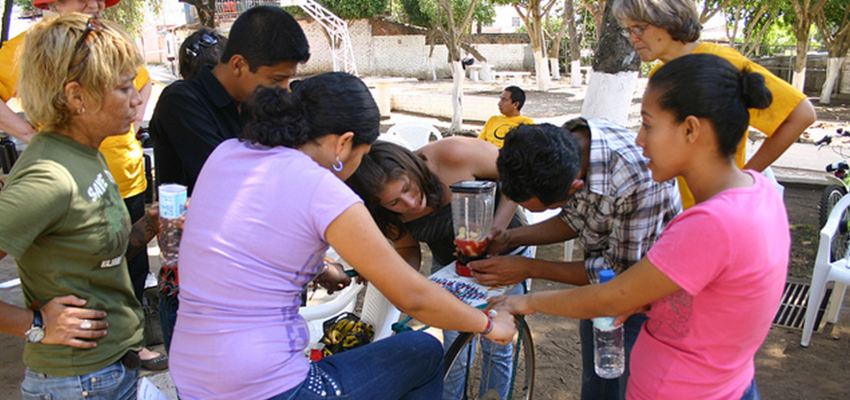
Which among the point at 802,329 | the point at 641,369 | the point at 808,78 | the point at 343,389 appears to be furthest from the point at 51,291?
the point at 808,78

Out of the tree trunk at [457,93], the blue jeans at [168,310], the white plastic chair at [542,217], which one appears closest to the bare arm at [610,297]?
the blue jeans at [168,310]

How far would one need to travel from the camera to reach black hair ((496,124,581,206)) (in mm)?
1863

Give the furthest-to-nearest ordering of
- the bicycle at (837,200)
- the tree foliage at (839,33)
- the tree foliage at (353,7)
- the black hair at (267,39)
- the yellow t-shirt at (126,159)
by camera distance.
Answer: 1. the tree foliage at (353,7)
2. the tree foliage at (839,33)
3. the bicycle at (837,200)
4. the yellow t-shirt at (126,159)
5. the black hair at (267,39)

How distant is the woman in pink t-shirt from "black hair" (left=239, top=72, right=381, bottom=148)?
0.77m

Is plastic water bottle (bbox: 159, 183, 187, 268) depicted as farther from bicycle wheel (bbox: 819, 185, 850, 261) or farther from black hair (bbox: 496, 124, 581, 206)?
bicycle wheel (bbox: 819, 185, 850, 261)

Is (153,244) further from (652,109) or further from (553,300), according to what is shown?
(652,109)

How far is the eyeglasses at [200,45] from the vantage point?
2996 millimetres

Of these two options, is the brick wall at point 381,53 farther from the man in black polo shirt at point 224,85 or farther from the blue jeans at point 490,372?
the blue jeans at point 490,372

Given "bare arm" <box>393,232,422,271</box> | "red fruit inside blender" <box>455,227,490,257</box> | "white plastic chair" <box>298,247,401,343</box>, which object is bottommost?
"white plastic chair" <box>298,247,401,343</box>

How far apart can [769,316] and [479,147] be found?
1393mm

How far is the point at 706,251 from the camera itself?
1354 millimetres

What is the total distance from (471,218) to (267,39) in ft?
3.62

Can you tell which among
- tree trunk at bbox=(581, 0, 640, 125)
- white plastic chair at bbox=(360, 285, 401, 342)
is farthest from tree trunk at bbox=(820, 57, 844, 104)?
white plastic chair at bbox=(360, 285, 401, 342)

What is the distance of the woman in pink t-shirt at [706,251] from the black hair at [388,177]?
92 centimetres
